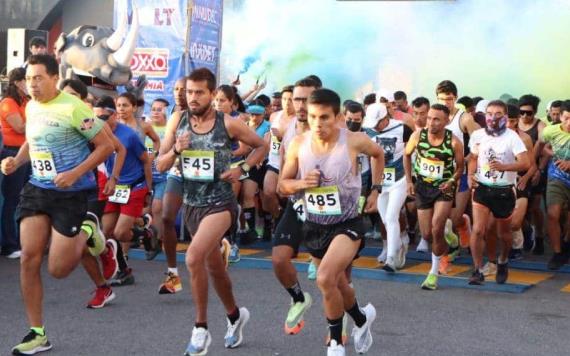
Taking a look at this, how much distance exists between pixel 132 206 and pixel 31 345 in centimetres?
289

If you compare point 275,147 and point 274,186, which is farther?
point 275,147

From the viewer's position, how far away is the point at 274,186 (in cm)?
1037

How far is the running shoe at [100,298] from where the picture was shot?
25.8 ft

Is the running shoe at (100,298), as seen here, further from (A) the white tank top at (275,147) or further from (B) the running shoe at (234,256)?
(A) the white tank top at (275,147)

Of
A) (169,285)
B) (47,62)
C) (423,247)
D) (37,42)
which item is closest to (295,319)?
(169,285)

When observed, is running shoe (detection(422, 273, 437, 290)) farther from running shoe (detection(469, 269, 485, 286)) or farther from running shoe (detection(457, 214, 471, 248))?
running shoe (detection(457, 214, 471, 248))

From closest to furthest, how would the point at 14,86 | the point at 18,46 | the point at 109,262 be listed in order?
the point at 109,262 → the point at 14,86 → the point at 18,46

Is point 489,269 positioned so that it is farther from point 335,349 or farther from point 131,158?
point 335,349

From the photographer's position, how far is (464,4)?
20.5 m

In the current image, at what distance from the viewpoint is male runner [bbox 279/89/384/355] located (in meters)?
6.12

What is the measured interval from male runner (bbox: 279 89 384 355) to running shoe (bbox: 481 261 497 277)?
3530 millimetres

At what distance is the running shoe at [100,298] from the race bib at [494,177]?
3.70 metres

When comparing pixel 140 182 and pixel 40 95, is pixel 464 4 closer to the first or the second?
pixel 140 182

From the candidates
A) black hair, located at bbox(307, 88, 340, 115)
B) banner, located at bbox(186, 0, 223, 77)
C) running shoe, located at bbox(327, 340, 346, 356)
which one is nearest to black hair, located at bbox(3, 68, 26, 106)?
banner, located at bbox(186, 0, 223, 77)
